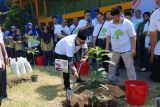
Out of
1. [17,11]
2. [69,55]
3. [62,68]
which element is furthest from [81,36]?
[17,11]

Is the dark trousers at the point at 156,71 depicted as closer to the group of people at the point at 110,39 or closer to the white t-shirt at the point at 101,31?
the group of people at the point at 110,39

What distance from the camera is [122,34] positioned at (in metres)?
7.22

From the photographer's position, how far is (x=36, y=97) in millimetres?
7254

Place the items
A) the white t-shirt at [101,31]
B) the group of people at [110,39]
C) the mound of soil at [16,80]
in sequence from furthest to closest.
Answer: the white t-shirt at [101,31] < the mound of soil at [16,80] < the group of people at [110,39]

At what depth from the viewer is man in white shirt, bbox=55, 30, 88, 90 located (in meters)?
6.65

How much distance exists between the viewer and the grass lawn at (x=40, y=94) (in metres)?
6.65

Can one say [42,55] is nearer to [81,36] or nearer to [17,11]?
[81,36]

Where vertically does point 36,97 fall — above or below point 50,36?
below

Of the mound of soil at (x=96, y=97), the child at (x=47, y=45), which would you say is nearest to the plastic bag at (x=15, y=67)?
the child at (x=47, y=45)

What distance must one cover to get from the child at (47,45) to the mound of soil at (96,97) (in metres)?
6.25

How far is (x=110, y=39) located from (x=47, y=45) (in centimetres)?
535

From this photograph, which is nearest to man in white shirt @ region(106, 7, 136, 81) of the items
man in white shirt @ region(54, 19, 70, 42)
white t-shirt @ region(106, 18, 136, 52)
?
white t-shirt @ region(106, 18, 136, 52)

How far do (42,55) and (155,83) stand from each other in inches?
250

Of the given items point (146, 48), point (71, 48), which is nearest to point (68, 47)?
point (71, 48)
